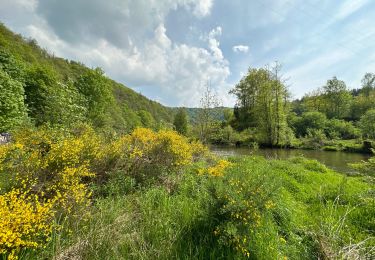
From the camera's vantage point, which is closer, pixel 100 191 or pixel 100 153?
pixel 100 191

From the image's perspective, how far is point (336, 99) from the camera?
49719 mm

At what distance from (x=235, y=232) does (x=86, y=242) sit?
84.2 inches

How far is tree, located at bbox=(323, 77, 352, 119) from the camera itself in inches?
1911

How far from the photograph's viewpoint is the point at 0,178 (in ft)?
16.4

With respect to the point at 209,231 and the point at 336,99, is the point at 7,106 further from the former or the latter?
the point at 336,99

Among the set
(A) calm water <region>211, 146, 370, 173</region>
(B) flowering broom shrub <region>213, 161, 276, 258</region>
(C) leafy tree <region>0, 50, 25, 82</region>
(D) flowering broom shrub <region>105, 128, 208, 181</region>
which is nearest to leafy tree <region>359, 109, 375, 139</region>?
(A) calm water <region>211, 146, 370, 173</region>

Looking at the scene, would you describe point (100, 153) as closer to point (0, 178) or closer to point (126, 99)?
point (0, 178)

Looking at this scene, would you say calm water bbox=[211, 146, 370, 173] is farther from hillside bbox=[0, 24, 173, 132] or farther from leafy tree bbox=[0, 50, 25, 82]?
leafy tree bbox=[0, 50, 25, 82]

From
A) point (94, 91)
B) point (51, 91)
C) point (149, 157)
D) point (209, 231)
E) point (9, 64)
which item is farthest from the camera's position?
point (94, 91)

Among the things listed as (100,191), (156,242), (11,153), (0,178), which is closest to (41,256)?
(156,242)

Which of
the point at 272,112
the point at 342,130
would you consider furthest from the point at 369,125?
the point at 272,112

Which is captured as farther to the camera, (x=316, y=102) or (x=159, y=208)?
(x=316, y=102)

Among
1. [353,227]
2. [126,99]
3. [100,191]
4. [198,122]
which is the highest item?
[126,99]

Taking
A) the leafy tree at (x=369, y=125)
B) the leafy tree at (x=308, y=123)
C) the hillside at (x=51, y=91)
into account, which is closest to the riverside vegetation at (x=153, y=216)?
the hillside at (x=51, y=91)
